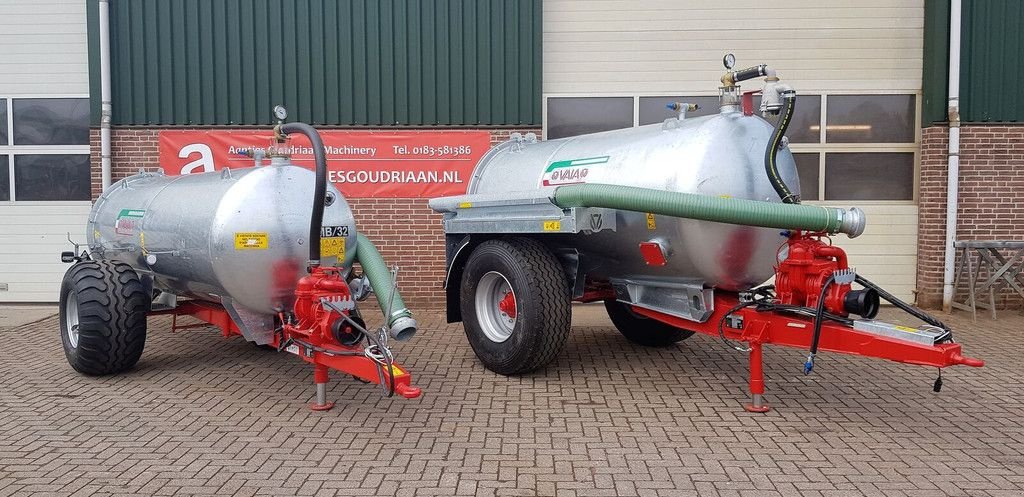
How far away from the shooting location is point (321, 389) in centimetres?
535

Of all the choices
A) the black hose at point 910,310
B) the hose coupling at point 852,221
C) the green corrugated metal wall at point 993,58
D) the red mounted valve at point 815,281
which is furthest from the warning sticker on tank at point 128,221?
the green corrugated metal wall at point 993,58

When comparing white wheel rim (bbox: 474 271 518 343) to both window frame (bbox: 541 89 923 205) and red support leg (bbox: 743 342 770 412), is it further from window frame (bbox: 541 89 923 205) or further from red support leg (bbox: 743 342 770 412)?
window frame (bbox: 541 89 923 205)

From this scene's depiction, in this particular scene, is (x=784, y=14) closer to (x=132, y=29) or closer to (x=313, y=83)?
(x=313, y=83)

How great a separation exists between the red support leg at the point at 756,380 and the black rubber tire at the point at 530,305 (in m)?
1.43

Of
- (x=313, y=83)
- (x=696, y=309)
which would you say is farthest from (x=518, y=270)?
(x=313, y=83)

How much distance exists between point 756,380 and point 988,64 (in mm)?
6791

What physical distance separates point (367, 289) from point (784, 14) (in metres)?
6.89

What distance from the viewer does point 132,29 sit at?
32.1ft

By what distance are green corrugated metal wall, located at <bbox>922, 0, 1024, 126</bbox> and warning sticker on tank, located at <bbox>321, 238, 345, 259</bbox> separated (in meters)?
7.63

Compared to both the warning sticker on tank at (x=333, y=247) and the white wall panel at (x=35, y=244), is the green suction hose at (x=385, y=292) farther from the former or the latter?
the white wall panel at (x=35, y=244)

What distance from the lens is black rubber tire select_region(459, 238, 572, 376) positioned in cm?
589

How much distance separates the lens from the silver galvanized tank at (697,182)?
17.2ft

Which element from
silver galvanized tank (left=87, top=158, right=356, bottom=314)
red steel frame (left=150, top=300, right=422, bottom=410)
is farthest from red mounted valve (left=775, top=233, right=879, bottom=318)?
silver galvanized tank (left=87, top=158, right=356, bottom=314)

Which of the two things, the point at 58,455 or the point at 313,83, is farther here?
the point at 313,83
